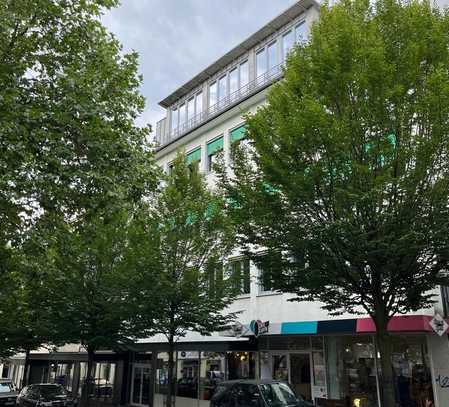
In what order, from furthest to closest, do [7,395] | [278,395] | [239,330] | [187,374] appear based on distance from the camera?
[7,395]
[187,374]
[239,330]
[278,395]

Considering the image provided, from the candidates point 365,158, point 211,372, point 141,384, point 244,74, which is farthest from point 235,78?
point 365,158

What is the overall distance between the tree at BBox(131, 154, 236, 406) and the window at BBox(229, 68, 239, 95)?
9668mm

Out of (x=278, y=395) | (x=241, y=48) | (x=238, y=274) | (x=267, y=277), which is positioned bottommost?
(x=278, y=395)

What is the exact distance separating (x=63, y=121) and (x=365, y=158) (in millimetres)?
5775

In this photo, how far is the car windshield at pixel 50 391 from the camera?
72.0ft

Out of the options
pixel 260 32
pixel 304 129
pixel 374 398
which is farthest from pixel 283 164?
pixel 260 32

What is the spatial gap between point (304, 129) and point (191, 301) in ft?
24.7

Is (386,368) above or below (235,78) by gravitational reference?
below

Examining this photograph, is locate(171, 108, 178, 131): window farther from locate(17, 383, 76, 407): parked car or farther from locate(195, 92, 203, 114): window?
locate(17, 383, 76, 407): parked car

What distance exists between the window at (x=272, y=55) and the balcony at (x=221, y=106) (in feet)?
0.98

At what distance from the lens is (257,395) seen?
1070cm

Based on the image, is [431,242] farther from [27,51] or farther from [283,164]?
[27,51]

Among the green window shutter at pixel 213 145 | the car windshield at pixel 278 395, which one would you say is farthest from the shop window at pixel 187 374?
the car windshield at pixel 278 395

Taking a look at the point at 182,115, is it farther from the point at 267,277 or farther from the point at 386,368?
the point at 386,368
